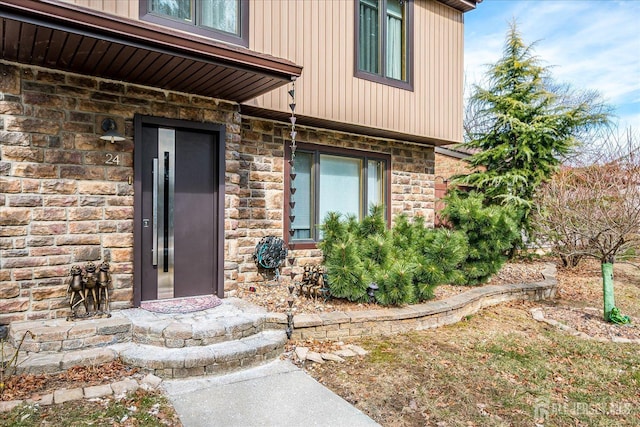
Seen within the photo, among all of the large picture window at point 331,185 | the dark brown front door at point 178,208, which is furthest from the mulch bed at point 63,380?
the large picture window at point 331,185

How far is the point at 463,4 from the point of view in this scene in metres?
7.72

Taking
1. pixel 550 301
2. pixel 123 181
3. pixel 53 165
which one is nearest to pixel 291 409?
pixel 123 181

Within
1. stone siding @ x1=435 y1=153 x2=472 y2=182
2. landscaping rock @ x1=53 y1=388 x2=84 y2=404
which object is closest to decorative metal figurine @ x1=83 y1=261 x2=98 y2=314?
landscaping rock @ x1=53 y1=388 x2=84 y2=404

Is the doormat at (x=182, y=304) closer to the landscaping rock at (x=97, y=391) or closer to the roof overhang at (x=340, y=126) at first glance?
the landscaping rock at (x=97, y=391)

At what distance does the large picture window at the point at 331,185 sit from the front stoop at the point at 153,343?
236cm

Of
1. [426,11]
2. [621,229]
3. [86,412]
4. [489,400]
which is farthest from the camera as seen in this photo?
[426,11]

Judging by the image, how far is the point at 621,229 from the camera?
5211 mm

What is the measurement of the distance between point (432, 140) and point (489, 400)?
539cm

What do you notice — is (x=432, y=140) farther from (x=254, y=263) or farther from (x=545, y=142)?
(x=254, y=263)

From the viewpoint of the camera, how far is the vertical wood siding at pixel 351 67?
573 centimetres

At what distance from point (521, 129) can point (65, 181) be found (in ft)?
28.9

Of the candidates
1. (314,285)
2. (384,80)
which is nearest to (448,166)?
(384,80)

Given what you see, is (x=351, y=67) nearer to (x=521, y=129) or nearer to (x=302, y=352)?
(x=302, y=352)

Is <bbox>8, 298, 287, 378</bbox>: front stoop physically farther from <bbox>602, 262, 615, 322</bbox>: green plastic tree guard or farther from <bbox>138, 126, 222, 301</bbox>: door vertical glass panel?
<bbox>602, 262, 615, 322</bbox>: green plastic tree guard
